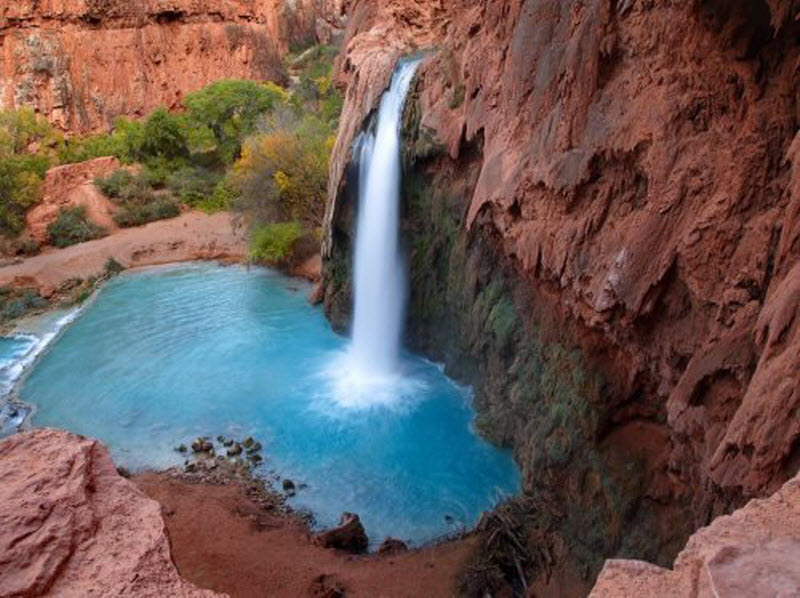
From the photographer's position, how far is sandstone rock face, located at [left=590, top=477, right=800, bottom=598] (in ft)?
7.45

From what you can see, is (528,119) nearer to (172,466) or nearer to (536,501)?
(536,501)

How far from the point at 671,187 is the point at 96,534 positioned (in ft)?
19.8

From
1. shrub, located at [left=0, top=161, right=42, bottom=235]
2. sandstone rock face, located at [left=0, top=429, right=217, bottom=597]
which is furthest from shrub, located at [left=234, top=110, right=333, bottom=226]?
sandstone rock face, located at [left=0, top=429, right=217, bottom=597]

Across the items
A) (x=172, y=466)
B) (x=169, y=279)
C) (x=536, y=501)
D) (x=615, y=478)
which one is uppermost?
(x=615, y=478)

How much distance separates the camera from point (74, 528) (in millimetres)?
2996

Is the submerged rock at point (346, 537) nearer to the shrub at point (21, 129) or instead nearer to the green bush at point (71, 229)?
the green bush at point (71, 229)

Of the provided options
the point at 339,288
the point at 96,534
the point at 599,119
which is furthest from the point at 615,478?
the point at 339,288

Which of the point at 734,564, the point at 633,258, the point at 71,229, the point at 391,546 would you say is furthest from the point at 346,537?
the point at 71,229

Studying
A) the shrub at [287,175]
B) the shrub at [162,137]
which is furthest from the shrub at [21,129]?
the shrub at [287,175]

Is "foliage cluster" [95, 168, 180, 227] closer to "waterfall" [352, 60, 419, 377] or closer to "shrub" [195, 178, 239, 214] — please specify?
"shrub" [195, 178, 239, 214]

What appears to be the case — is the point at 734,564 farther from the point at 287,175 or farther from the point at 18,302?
the point at 18,302

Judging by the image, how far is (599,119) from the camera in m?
7.86

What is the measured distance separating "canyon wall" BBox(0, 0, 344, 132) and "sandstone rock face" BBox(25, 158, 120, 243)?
6.42 meters

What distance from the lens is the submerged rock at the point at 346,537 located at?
387 inches
